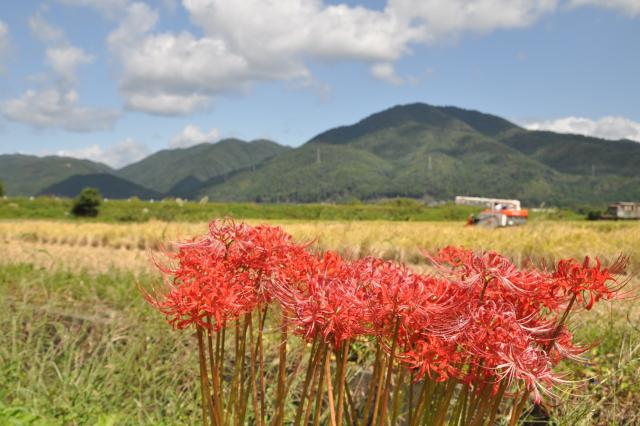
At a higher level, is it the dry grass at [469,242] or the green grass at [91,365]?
the dry grass at [469,242]

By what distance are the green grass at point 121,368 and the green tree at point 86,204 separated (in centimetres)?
4491

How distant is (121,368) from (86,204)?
47.2 metres

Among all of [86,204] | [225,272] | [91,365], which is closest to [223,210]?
[86,204]

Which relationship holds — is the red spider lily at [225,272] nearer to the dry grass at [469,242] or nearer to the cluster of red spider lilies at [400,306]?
the cluster of red spider lilies at [400,306]

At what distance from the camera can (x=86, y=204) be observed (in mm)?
47406

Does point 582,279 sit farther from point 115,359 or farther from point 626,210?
point 626,210

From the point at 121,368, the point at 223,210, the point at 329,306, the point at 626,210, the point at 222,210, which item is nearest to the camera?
the point at 329,306

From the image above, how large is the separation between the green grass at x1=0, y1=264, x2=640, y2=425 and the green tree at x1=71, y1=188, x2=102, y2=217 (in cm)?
4491

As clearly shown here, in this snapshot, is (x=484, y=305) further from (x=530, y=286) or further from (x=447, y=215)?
(x=447, y=215)

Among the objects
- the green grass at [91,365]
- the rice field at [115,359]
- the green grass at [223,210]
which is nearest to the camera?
the rice field at [115,359]

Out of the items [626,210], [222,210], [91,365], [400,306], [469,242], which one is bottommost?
[91,365]

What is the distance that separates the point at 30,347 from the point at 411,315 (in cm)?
404

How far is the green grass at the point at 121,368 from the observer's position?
317 centimetres

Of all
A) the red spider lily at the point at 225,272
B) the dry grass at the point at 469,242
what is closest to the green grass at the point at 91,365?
the dry grass at the point at 469,242
